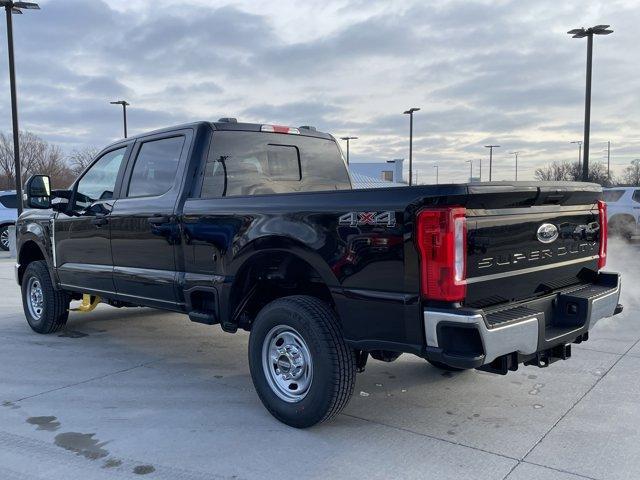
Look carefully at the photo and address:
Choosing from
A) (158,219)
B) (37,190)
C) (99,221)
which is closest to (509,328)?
(158,219)

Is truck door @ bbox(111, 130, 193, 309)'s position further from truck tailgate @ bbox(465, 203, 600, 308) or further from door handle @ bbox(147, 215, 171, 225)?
truck tailgate @ bbox(465, 203, 600, 308)

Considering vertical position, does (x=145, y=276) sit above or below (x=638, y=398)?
above

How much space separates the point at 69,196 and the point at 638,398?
17.0 ft

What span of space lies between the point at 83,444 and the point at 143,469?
22.6 inches

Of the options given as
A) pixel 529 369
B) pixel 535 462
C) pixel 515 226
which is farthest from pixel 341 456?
pixel 529 369

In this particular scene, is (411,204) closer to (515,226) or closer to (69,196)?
(515,226)

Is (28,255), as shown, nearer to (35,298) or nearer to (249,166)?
(35,298)

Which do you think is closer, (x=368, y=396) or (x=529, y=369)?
(x=368, y=396)

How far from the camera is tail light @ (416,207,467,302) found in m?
2.97

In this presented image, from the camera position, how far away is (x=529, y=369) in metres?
4.97

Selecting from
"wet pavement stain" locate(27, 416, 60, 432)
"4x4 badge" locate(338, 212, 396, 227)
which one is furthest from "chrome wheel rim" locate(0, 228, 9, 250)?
"4x4 badge" locate(338, 212, 396, 227)

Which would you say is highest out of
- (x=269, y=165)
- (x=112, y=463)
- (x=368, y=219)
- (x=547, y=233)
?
(x=269, y=165)

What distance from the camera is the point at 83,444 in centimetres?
359

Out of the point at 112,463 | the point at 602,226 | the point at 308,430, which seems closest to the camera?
the point at 112,463
